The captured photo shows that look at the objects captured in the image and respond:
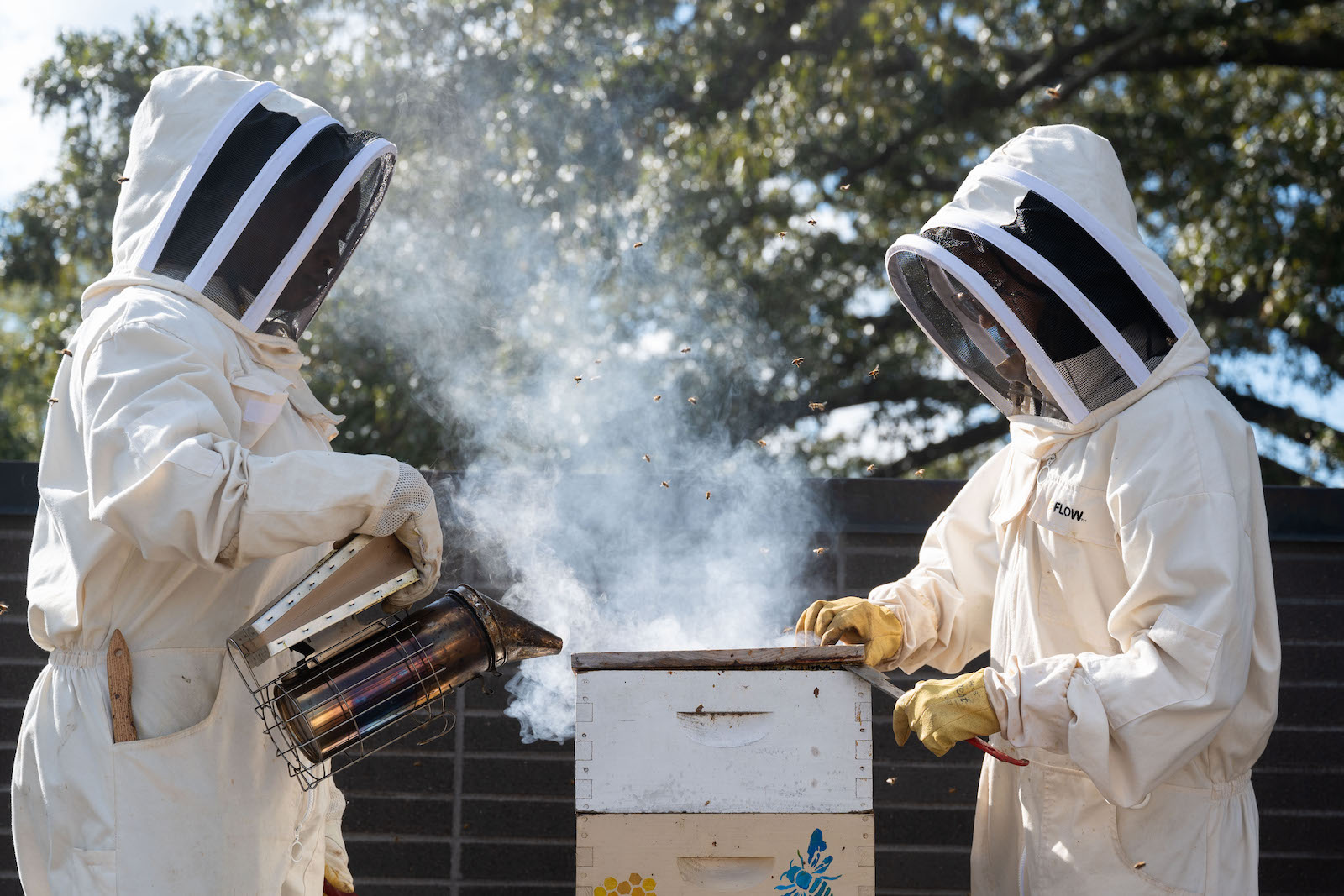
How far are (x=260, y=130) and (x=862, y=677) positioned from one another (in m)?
1.62

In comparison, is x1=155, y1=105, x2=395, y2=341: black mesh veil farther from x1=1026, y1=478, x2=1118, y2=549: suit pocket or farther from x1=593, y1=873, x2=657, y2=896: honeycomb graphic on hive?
x1=1026, y1=478, x2=1118, y2=549: suit pocket

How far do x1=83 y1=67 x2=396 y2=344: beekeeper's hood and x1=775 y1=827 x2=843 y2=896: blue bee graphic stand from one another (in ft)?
4.71

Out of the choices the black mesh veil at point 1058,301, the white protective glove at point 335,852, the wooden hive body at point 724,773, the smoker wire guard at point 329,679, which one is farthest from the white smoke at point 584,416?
the black mesh veil at point 1058,301

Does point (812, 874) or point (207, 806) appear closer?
point (812, 874)

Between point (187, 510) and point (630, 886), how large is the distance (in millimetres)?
980

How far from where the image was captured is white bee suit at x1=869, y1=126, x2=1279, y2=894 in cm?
188

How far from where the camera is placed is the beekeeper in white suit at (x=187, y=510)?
1853mm

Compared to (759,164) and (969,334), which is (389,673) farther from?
(759,164)

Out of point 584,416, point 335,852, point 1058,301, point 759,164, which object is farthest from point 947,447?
point 335,852

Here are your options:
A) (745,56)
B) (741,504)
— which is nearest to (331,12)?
(745,56)

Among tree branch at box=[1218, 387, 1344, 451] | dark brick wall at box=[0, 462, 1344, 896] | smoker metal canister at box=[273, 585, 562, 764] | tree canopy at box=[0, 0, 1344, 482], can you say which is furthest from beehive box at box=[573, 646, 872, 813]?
tree branch at box=[1218, 387, 1344, 451]

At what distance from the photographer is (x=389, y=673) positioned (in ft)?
6.53

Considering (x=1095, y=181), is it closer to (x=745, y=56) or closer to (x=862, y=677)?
(x=862, y=677)

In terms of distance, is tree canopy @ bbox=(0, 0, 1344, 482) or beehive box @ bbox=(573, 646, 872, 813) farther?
tree canopy @ bbox=(0, 0, 1344, 482)
